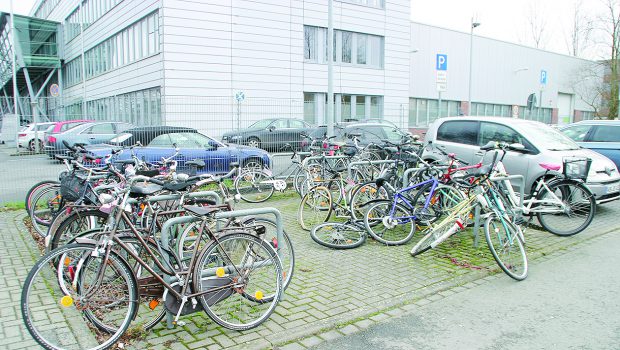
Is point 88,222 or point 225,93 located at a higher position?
point 225,93

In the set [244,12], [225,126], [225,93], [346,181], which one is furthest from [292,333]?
[244,12]

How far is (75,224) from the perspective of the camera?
488 centimetres

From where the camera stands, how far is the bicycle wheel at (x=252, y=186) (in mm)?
9617

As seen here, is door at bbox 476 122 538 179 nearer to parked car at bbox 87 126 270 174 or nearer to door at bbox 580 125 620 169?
door at bbox 580 125 620 169

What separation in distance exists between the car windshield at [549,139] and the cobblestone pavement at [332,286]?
1.74 meters

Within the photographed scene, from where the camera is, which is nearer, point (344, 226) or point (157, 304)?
point (157, 304)

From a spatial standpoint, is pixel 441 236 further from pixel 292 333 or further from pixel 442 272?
pixel 292 333

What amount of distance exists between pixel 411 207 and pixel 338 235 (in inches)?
41.7

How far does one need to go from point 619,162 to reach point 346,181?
6.62 m

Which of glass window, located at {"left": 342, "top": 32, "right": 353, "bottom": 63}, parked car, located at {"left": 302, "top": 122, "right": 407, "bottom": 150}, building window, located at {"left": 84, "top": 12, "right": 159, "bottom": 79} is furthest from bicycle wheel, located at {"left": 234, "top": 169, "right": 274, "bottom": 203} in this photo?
glass window, located at {"left": 342, "top": 32, "right": 353, "bottom": 63}

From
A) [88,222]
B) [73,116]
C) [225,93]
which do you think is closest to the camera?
[88,222]

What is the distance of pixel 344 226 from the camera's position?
660 centimetres

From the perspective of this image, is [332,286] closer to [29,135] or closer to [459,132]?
[459,132]

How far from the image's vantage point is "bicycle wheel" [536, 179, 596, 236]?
7023 millimetres
